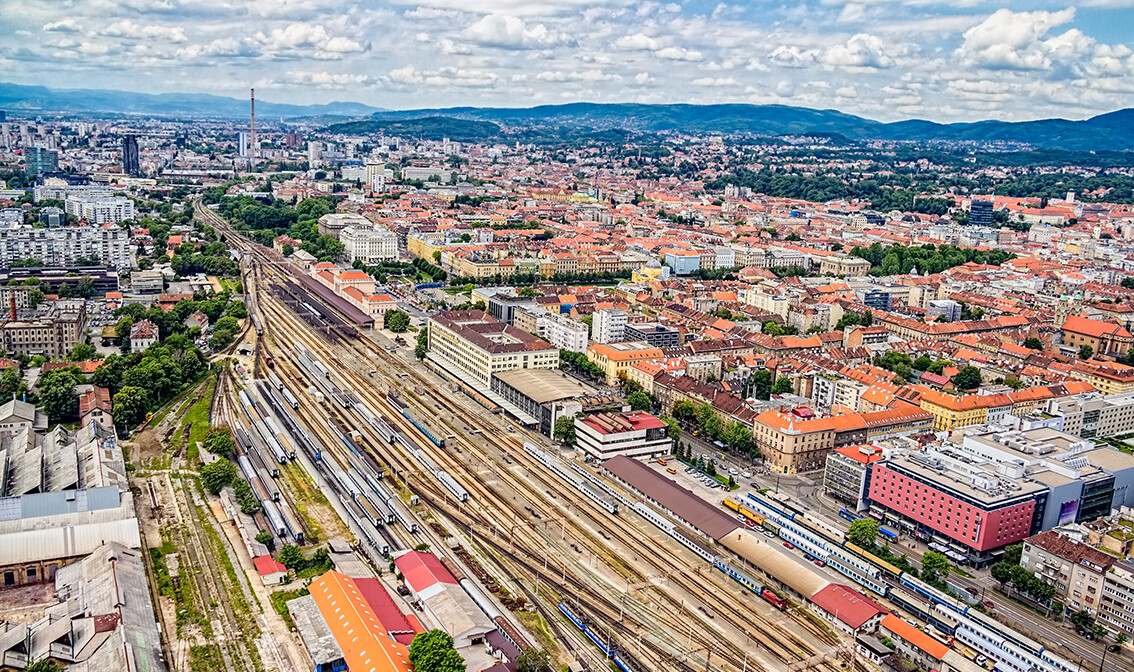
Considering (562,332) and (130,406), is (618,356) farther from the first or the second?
(130,406)

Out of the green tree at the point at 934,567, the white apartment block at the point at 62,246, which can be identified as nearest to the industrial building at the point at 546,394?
the green tree at the point at 934,567

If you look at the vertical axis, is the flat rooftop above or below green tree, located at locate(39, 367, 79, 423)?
above

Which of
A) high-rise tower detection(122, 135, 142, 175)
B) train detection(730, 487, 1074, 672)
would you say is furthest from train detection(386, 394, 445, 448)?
high-rise tower detection(122, 135, 142, 175)

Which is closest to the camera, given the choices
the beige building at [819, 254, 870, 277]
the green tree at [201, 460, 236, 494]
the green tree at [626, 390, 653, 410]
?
the green tree at [201, 460, 236, 494]

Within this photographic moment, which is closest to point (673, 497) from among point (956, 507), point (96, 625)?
point (956, 507)

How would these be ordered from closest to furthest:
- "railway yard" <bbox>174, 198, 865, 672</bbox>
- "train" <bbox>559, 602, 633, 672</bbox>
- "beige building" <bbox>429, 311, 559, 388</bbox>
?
"train" <bbox>559, 602, 633, 672</bbox> < "railway yard" <bbox>174, 198, 865, 672</bbox> < "beige building" <bbox>429, 311, 559, 388</bbox>

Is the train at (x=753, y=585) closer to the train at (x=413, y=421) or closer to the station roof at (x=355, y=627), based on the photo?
the station roof at (x=355, y=627)

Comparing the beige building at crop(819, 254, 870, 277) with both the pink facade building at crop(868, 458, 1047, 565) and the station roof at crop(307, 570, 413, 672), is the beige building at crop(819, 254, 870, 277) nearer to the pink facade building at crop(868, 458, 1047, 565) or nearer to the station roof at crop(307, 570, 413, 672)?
the pink facade building at crop(868, 458, 1047, 565)

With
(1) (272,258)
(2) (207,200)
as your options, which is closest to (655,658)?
(1) (272,258)
